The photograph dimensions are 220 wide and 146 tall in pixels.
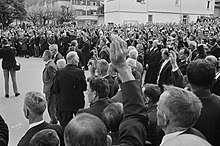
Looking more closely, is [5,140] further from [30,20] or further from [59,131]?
[30,20]

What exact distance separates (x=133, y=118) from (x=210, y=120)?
99cm

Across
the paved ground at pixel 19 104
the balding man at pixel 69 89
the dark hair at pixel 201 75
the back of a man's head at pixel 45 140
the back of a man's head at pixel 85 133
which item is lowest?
the paved ground at pixel 19 104

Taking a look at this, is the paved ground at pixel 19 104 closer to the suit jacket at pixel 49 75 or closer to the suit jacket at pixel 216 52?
the suit jacket at pixel 49 75

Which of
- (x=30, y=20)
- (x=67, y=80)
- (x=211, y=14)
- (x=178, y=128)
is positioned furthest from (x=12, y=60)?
(x=211, y=14)

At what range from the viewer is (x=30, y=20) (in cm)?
4809

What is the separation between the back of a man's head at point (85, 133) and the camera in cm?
180

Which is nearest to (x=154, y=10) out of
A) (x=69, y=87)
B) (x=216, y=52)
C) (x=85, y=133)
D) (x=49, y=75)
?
(x=216, y=52)

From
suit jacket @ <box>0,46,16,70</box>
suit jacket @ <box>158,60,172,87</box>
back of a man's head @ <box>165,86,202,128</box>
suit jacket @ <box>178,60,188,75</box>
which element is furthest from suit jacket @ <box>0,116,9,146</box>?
suit jacket @ <box>0,46,16,70</box>

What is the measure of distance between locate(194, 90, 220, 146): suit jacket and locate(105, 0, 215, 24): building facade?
133 feet

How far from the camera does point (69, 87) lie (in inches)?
231

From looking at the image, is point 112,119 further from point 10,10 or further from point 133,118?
point 10,10

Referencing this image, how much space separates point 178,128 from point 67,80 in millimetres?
3958

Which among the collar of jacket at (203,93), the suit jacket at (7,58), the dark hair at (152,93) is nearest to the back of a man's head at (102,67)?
the dark hair at (152,93)

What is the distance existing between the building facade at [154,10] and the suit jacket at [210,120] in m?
40.5
